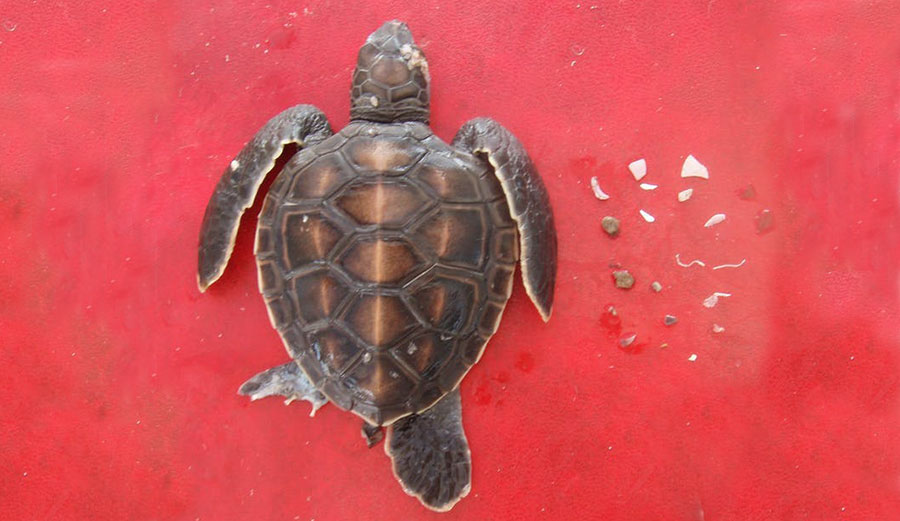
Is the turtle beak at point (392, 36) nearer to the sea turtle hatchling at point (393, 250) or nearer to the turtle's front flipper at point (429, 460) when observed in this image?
the sea turtle hatchling at point (393, 250)

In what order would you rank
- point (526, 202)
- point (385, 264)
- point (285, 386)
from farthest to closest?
point (285, 386), point (526, 202), point (385, 264)

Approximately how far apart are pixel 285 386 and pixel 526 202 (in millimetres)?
809

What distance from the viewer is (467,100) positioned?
1.60m

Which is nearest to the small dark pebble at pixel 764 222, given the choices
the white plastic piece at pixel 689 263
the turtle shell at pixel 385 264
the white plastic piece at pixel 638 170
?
the white plastic piece at pixel 689 263

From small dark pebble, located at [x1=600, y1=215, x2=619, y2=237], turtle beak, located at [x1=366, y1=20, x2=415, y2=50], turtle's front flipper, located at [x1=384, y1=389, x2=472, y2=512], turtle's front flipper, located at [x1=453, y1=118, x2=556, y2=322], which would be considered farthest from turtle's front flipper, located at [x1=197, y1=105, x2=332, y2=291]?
small dark pebble, located at [x1=600, y1=215, x2=619, y2=237]

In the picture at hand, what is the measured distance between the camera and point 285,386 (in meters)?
1.54

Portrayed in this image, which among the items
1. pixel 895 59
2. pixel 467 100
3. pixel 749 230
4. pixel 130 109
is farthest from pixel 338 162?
pixel 895 59

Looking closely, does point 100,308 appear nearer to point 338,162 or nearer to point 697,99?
point 338,162

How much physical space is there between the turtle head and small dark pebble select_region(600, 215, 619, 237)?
57 centimetres

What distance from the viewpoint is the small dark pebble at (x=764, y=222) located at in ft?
5.11

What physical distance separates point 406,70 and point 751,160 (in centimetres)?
98

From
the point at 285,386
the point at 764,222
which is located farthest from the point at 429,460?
Result: the point at 764,222

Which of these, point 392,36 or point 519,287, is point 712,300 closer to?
point 519,287

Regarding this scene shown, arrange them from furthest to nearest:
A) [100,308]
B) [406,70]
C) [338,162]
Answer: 1. [100,308]
2. [406,70]
3. [338,162]
